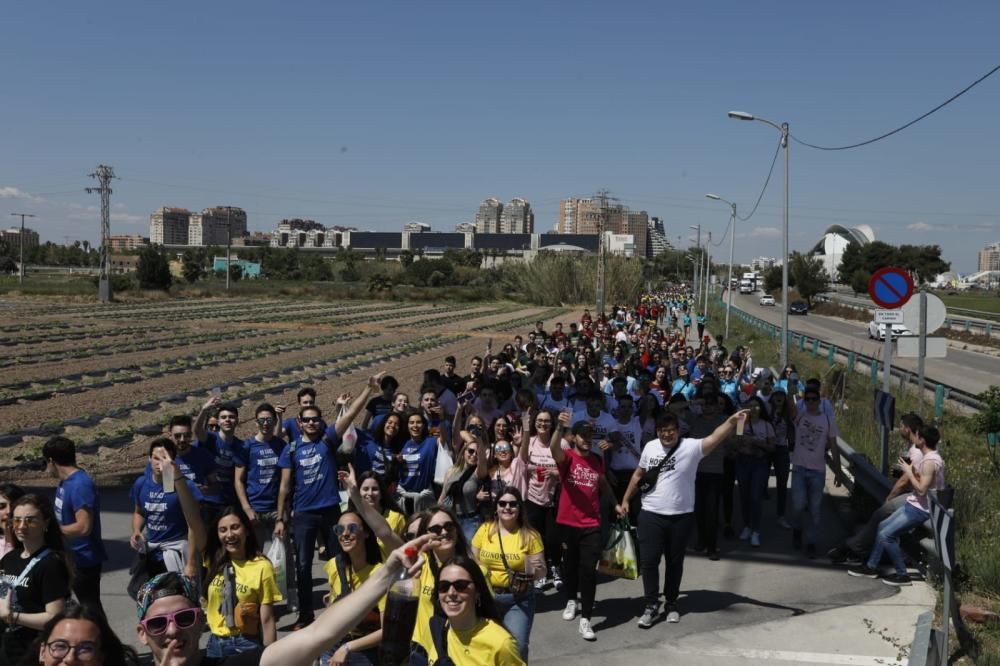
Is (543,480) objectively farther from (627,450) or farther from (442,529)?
(442,529)

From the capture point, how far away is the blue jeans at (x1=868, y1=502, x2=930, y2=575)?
7.27 meters

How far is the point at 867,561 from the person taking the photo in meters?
7.76

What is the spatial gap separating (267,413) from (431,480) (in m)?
1.44

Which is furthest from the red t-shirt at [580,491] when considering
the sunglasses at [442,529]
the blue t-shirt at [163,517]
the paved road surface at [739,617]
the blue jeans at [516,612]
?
the blue t-shirt at [163,517]

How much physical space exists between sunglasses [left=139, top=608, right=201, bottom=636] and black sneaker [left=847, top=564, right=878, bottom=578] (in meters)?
6.32

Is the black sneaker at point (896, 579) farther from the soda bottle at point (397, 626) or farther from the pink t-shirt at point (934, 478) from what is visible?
the soda bottle at point (397, 626)

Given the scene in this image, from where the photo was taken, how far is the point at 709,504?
8.30 m

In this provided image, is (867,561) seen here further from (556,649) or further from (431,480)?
(431,480)

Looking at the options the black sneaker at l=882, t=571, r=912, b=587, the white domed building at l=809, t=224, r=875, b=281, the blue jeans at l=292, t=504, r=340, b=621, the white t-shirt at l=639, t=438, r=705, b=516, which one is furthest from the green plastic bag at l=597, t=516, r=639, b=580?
the white domed building at l=809, t=224, r=875, b=281

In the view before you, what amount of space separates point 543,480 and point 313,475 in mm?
1781

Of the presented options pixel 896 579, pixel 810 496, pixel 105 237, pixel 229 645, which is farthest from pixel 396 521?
pixel 105 237

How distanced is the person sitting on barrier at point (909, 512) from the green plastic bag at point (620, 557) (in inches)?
91.8

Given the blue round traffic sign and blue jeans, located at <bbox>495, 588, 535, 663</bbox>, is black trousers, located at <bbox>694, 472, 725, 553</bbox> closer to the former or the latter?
the blue round traffic sign

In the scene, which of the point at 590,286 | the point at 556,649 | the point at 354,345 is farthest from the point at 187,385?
the point at 590,286
